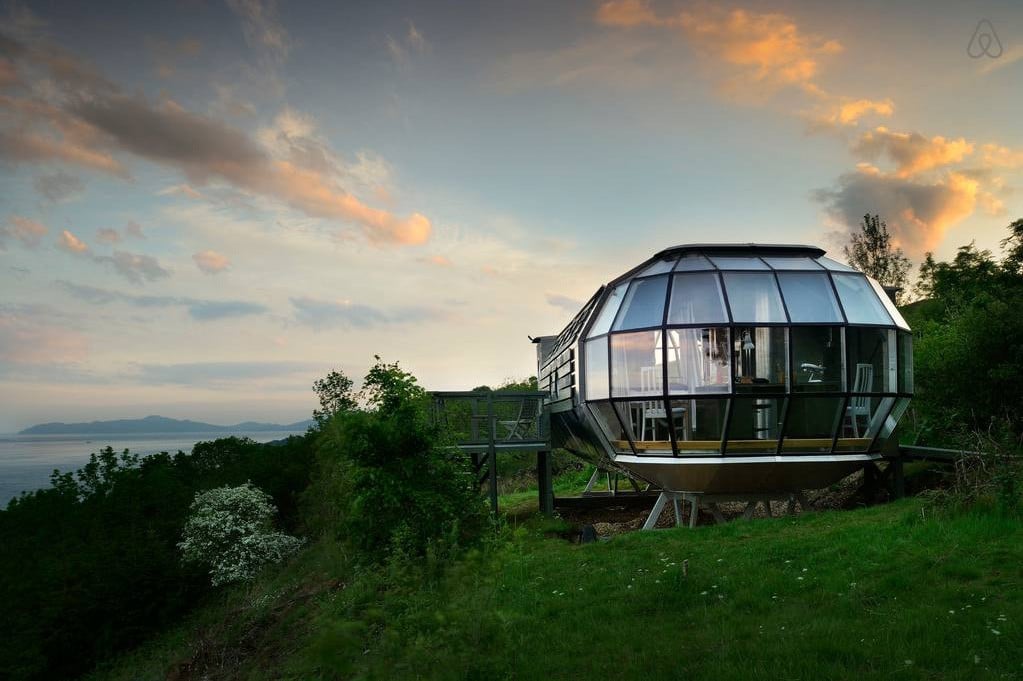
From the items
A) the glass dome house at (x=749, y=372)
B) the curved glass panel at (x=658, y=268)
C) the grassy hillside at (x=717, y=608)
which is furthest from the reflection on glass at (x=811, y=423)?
the curved glass panel at (x=658, y=268)

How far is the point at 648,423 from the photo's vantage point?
1513 cm

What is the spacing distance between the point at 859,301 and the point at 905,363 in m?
1.76

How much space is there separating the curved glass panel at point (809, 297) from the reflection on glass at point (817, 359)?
259 millimetres

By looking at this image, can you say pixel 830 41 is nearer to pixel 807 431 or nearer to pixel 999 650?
pixel 807 431

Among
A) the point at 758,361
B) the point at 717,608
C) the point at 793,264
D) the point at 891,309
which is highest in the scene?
the point at 793,264

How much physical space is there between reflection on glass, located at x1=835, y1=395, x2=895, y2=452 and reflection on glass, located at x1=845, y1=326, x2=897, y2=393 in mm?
260

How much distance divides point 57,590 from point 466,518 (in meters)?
25.3

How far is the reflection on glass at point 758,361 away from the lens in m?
14.3

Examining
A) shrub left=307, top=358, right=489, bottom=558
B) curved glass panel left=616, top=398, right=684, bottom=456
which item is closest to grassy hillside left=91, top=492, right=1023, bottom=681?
shrub left=307, top=358, right=489, bottom=558

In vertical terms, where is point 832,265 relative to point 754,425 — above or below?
above

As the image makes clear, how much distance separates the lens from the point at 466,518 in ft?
41.0

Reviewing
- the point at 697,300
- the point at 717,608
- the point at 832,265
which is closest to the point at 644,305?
the point at 697,300

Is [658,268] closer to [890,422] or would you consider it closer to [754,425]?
[754,425]

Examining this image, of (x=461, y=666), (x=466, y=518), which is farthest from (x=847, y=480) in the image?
(x=461, y=666)
